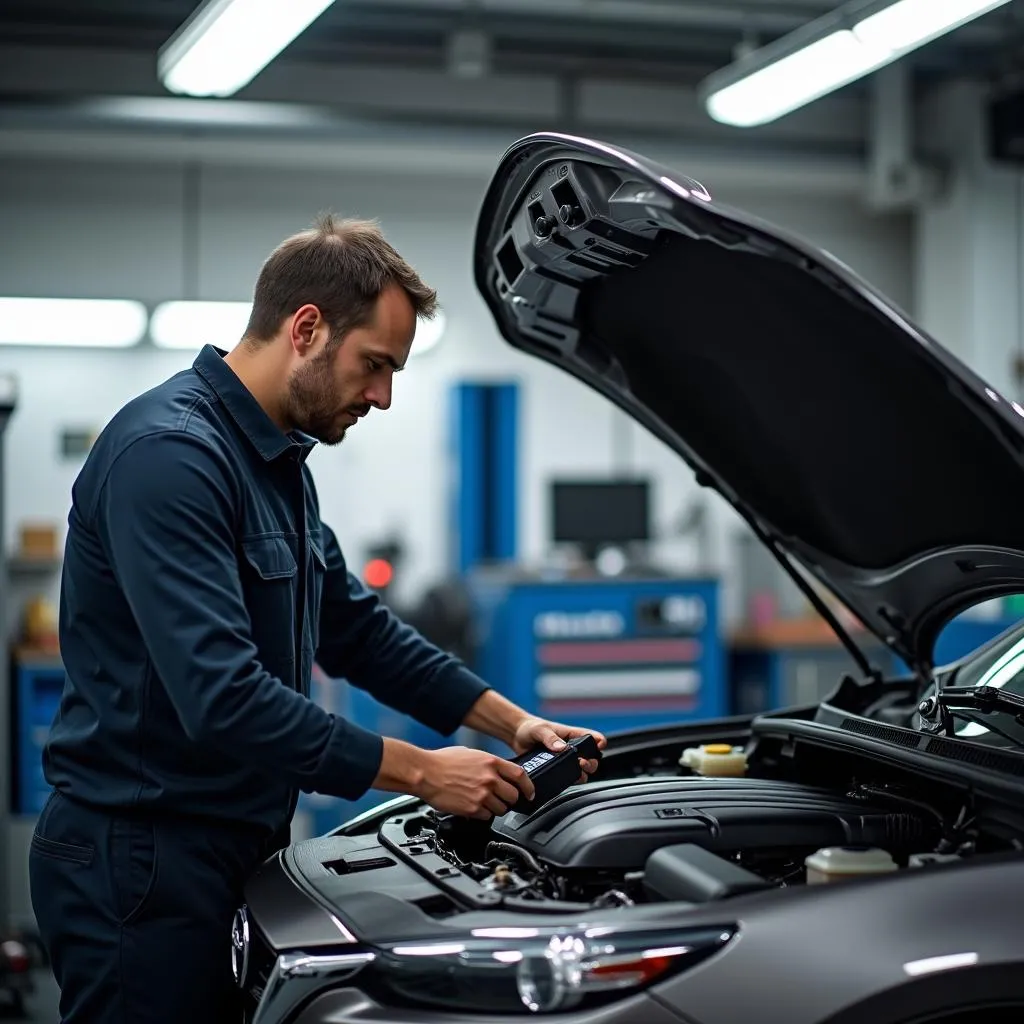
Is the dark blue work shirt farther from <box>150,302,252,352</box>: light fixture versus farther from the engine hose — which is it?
<box>150,302,252,352</box>: light fixture

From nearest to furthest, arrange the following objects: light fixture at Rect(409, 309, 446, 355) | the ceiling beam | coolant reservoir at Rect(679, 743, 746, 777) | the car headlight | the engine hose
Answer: the car headlight
the engine hose
coolant reservoir at Rect(679, 743, 746, 777)
the ceiling beam
light fixture at Rect(409, 309, 446, 355)

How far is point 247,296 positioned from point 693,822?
565 cm

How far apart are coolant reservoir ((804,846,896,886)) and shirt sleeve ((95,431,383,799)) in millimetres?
548

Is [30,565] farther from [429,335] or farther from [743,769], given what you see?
[743,769]

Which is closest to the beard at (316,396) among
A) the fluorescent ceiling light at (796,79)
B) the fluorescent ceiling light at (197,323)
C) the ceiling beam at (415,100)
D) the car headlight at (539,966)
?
the car headlight at (539,966)

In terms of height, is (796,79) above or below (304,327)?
above

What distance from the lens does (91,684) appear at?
183cm

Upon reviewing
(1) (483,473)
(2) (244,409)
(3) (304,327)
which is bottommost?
(2) (244,409)

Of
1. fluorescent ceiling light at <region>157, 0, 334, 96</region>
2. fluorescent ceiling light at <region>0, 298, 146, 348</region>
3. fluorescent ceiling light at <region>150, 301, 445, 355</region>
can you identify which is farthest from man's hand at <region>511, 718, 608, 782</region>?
fluorescent ceiling light at <region>0, 298, 146, 348</region>

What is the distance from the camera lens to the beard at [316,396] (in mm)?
1904

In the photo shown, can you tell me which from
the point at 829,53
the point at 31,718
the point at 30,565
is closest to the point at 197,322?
the point at 30,565

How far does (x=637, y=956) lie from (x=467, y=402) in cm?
560

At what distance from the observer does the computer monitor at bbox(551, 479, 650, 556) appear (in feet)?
22.4

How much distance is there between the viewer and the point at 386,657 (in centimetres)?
228
